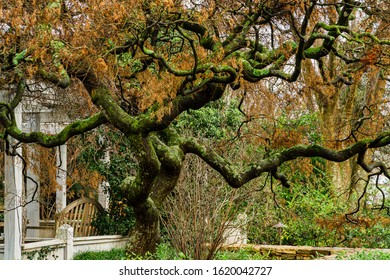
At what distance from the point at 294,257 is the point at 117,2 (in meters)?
6.99

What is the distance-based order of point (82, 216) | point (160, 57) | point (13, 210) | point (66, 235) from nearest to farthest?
point (160, 57)
point (13, 210)
point (66, 235)
point (82, 216)

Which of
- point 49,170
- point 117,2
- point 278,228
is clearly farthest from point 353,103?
point 117,2

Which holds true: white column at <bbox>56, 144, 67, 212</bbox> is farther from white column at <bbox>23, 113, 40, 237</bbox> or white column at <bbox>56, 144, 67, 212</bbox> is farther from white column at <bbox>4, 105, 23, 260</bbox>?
white column at <bbox>4, 105, 23, 260</bbox>

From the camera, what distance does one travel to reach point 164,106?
8789 mm

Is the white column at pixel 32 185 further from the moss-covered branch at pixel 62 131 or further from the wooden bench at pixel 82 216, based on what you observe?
the moss-covered branch at pixel 62 131

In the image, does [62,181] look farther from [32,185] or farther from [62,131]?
[62,131]

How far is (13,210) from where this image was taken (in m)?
11.5

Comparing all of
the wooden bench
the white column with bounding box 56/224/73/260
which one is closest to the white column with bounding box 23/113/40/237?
the wooden bench

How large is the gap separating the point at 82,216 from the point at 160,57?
7562 mm

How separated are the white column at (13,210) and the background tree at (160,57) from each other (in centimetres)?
147

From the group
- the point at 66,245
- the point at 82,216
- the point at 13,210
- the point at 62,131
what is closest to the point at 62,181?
the point at 82,216

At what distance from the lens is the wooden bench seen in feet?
47.1

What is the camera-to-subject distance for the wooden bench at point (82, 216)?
14.4 m
